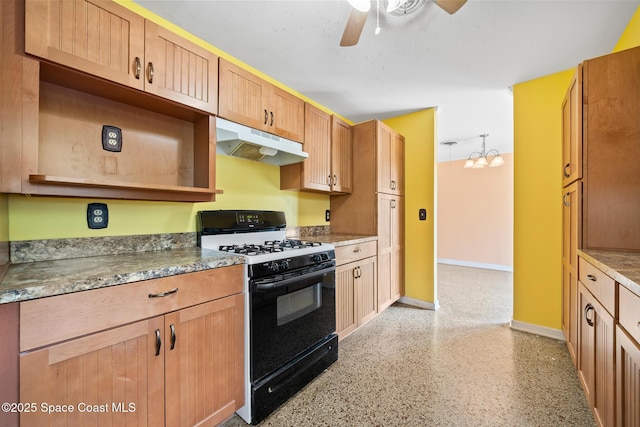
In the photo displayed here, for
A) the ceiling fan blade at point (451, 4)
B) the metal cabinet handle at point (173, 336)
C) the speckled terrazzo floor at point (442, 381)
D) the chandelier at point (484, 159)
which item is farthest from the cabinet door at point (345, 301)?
the chandelier at point (484, 159)

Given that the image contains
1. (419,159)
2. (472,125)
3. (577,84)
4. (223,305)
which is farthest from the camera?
(472,125)

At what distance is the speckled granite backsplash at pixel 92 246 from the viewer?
1222 millimetres

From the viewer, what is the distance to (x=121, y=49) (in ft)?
4.23

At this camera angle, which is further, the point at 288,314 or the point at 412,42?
the point at 412,42

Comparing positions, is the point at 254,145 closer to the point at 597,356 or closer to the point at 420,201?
the point at 420,201

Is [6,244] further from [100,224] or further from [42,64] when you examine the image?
[42,64]

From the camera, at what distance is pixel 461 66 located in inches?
86.4

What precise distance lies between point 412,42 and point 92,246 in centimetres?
242

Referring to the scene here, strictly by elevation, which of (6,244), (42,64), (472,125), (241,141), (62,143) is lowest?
(6,244)

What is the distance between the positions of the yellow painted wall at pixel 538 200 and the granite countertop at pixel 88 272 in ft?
8.63

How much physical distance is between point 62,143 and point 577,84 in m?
3.04

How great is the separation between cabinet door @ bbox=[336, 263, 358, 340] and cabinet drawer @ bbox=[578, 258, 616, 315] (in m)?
1.48

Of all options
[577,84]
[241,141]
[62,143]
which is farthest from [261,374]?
[577,84]

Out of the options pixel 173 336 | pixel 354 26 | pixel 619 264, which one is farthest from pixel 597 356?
pixel 354 26
